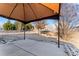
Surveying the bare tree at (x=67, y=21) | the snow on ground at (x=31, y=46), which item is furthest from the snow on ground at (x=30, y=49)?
the bare tree at (x=67, y=21)

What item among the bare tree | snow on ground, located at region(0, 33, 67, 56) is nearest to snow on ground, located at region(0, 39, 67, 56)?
snow on ground, located at region(0, 33, 67, 56)

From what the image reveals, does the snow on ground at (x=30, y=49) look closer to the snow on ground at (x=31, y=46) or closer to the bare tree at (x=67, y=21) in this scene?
the snow on ground at (x=31, y=46)

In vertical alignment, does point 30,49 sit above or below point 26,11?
below

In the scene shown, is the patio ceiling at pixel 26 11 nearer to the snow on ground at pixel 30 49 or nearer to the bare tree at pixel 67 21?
the bare tree at pixel 67 21

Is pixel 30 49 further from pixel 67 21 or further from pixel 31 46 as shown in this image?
pixel 67 21

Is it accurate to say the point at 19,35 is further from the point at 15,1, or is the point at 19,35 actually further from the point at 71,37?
the point at 71,37

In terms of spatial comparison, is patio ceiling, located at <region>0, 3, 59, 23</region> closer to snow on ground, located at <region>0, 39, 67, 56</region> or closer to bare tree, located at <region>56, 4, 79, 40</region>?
bare tree, located at <region>56, 4, 79, 40</region>

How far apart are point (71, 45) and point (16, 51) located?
56cm

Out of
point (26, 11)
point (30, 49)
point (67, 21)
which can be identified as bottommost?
point (30, 49)

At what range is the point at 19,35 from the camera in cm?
140

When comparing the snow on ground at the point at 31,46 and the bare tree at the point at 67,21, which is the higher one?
the bare tree at the point at 67,21

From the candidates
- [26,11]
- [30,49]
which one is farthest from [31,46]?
[26,11]

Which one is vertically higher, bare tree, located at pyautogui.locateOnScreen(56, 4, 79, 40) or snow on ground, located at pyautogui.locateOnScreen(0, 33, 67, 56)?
bare tree, located at pyautogui.locateOnScreen(56, 4, 79, 40)

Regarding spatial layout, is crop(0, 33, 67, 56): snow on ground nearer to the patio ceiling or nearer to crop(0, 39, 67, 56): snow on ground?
crop(0, 39, 67, 56): snow on ground
